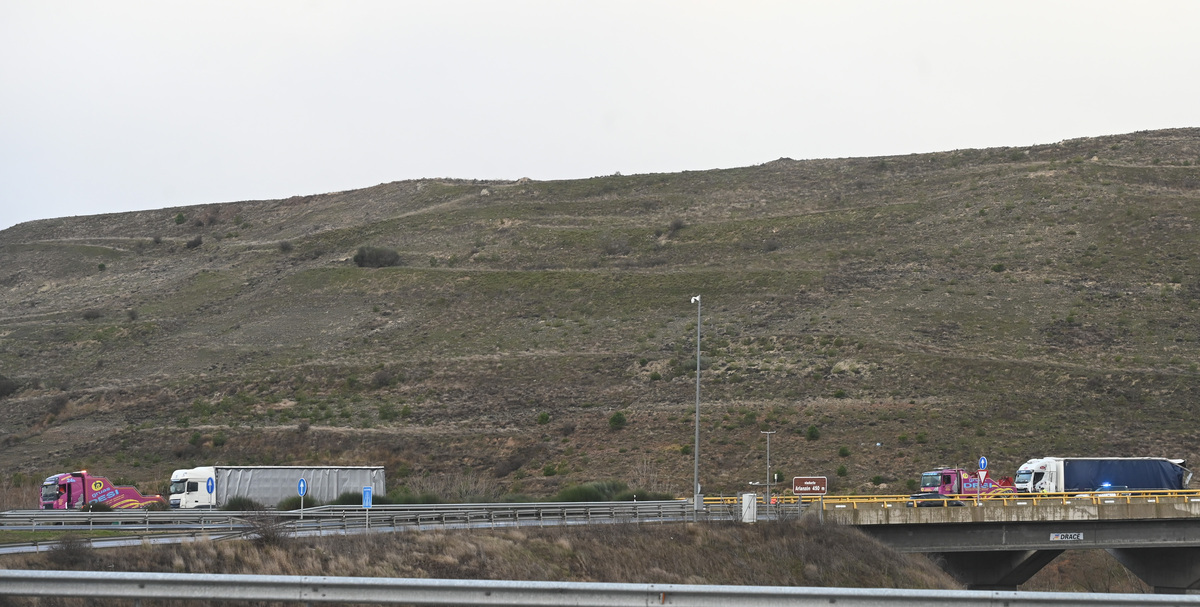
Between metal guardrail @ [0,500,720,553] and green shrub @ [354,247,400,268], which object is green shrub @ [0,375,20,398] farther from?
metal guardrail @ [0,500,720,553]

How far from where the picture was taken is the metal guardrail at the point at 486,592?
10.5m

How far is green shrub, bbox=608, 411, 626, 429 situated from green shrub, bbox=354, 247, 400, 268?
42.6 metres

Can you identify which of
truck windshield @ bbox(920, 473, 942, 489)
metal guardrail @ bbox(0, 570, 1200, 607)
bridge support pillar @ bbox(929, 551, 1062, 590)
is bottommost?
bridge support pillar @ bbox(929, 551, 1062, 590)

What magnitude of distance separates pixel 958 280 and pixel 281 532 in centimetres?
6665

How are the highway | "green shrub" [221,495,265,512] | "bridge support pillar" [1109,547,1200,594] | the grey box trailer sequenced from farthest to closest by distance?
1. the grey box trailer
2. "green shrub" [221,495,265,512]
3. "bridge support pillar" [1109,547,1200,594]
4. the highway

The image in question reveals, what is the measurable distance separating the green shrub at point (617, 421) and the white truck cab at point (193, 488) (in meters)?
25.9

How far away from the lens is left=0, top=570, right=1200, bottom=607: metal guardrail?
34.6ft

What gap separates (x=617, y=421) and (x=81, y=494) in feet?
101

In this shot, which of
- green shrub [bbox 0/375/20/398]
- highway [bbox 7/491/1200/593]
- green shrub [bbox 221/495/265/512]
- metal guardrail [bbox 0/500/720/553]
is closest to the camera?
metal guardrail [bbox 0/500/720/553]

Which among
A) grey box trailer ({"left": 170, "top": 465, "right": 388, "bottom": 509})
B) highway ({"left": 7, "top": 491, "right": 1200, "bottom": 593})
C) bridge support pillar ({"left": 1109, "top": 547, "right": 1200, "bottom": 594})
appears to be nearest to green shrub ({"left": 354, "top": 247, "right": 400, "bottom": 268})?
grey box trailer ({"left": 170, "top": 465, "right": 388, "bottom": 509})

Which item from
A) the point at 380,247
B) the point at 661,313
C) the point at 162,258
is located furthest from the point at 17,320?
the point at 661,313

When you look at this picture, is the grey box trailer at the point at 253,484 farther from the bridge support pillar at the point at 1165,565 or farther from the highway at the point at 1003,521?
the bridge support pillar at the point at 1165,565

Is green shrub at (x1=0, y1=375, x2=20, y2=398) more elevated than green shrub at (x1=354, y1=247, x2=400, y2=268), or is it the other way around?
green shrub at (x1=354, y1=247, x2=400, y2=268)

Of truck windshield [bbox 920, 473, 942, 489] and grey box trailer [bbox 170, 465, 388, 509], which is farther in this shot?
grey box trailer [bbox 170, 465, 388, 509]
